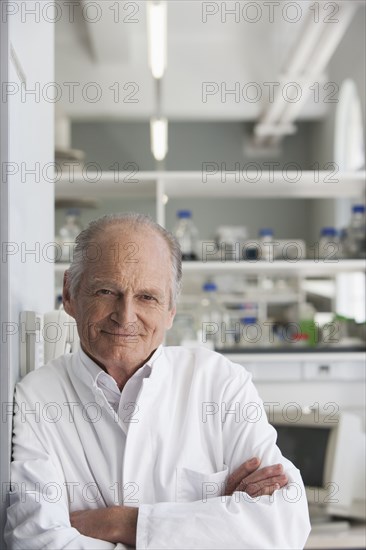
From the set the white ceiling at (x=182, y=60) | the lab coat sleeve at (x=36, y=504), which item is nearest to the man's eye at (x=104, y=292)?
the lab coat sleeve at (x=36, y=504)

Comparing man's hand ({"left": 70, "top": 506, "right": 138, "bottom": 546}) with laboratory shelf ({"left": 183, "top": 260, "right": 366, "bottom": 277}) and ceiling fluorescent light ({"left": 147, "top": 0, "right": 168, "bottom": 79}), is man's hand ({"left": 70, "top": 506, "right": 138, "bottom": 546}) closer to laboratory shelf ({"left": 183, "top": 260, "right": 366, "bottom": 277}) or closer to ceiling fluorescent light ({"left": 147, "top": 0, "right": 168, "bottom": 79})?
laboratory shelf ({"left": 183, "top": 260, "right": 366, "bottom": 277})

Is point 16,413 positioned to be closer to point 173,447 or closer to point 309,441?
point 173,447

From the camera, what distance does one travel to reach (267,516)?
47.3 inches

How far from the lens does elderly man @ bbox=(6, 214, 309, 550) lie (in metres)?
1.20

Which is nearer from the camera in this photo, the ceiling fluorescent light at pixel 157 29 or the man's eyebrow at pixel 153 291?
the man's eyebrow at pixel 153 291

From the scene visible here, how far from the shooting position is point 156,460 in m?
1.30

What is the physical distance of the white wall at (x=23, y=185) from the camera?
1228 millimetres

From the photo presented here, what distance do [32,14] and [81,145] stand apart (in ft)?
24.3

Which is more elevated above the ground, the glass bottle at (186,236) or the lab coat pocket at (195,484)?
the glass bottle at (186,236)

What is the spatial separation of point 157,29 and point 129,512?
306cm

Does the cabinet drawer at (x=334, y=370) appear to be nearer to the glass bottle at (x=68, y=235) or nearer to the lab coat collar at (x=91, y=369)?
the glass bottle at (x=68, y=235)

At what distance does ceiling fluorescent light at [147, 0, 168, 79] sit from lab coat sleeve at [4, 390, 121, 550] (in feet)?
8.23

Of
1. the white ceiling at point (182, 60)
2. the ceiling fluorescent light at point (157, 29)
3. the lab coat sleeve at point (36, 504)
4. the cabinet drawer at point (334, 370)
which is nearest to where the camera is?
the lab coat sleeve at point (36, 504)

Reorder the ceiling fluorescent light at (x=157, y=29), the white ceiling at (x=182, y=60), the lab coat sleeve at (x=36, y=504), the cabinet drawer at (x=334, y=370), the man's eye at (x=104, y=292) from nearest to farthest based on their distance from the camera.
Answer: the lab coat sleeve at (x=36, y=504)
the man's eye at (x=104, y=292)
the cabinet drawer at (x=334, y=370)
the ceiling fluorescent light at (x=157, y=29)
the white ceiling at (x=182, y=60)
